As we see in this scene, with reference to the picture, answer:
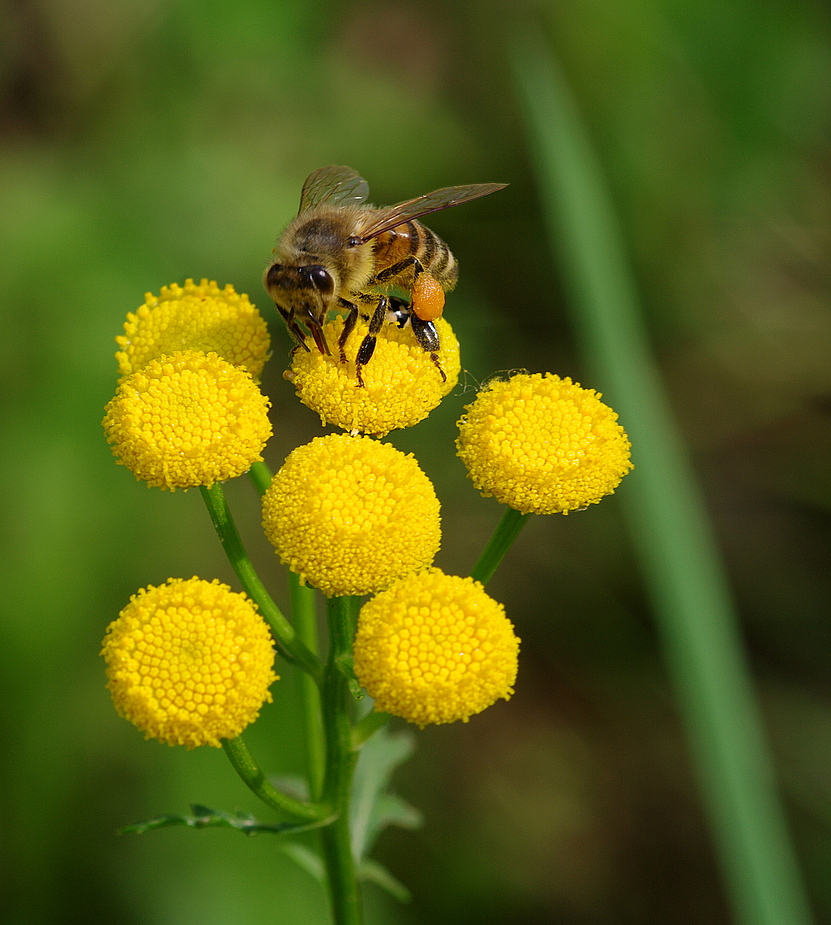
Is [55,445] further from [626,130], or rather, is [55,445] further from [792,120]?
[792,120]

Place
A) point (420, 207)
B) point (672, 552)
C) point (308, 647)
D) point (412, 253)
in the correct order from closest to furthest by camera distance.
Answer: point (308, 647) → point (420, 207) → point (412, 253) → point (672, 552)

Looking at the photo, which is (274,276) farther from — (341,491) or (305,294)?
(341,491)

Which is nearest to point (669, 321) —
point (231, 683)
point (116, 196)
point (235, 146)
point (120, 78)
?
point (235, 146)

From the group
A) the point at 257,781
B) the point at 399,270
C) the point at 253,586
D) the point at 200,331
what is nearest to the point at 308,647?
the point at 253,586

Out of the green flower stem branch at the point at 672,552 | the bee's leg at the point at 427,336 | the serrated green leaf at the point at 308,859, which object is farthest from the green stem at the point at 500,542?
the green flower stem branch at the point at 672,552

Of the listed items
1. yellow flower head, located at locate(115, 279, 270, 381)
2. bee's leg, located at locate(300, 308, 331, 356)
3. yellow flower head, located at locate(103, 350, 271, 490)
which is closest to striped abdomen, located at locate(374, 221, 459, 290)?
bee's leg, located at locate(300, 308, 331, 356)

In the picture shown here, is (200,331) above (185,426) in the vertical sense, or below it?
above
